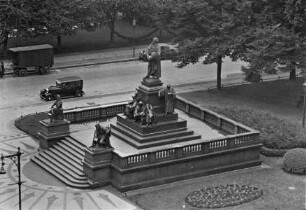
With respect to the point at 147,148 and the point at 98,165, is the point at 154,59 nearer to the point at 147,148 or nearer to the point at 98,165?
the point at 147,148

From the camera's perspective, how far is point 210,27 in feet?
198

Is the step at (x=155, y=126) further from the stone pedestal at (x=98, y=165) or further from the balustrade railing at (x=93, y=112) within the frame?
the balustrade railing at (x=93, y=112)

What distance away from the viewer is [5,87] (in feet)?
211

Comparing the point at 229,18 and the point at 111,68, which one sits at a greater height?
the point at 229,18

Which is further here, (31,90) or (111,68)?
(111,68)

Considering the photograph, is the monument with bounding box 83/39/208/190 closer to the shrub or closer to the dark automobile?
the shrub

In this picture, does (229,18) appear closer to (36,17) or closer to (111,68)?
(111,68)

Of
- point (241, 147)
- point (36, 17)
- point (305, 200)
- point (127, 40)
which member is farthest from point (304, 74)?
point (127, 40)

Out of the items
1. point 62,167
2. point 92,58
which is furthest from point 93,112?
point 92,58

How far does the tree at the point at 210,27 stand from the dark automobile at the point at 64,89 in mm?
8540

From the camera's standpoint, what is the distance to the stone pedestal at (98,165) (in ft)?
135

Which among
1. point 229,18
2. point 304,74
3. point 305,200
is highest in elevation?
point 229,18

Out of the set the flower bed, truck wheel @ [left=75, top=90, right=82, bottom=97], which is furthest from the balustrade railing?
the flower bed

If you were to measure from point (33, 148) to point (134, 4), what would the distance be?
117 feet
